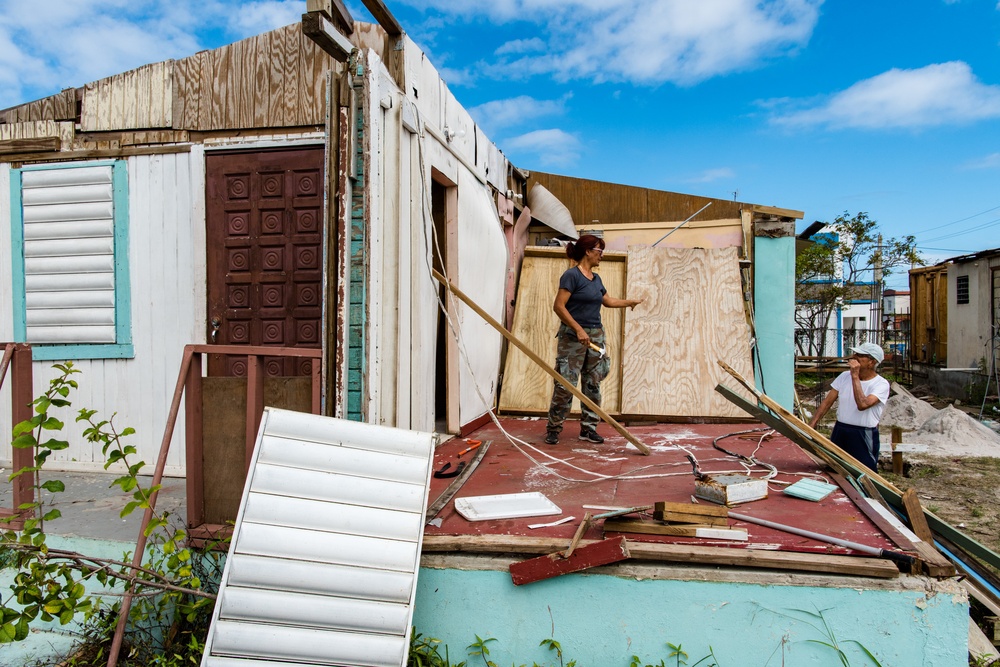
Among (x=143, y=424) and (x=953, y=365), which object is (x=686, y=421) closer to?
(x=143, y=424)

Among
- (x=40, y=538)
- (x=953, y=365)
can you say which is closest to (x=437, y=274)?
(x=40, y=538)

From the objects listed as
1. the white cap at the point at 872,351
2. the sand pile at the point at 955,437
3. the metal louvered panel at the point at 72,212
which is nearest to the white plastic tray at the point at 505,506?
the white cap at the point at 872,351

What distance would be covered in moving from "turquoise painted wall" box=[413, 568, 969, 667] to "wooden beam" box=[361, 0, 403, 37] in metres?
3.30

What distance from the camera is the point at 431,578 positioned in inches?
113

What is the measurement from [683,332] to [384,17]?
14.0 ft

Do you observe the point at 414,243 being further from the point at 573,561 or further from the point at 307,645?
the point at 307,645

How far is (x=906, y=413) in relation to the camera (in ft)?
38.3

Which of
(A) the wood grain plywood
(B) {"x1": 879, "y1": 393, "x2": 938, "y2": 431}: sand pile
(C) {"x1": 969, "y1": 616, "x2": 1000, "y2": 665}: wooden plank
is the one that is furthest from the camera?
(B) {"x1": 879, "y1": 393, "x2": 938, "y2": 431}: sand pile

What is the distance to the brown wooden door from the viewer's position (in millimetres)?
5008

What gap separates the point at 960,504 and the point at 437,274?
19.0 ft

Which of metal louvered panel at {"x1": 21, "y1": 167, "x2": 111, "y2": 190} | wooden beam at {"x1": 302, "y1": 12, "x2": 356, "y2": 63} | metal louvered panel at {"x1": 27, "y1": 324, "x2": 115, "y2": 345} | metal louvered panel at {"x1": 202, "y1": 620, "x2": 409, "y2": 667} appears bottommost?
metal louvered panel at {"x1": 202, "y1": 620, "x2": 409, "y2": 667}

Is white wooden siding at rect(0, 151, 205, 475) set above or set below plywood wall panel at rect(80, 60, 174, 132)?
below

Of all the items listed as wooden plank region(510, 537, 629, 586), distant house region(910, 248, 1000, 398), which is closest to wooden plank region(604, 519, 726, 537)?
wooden plank region(510, 537, 629, 586)

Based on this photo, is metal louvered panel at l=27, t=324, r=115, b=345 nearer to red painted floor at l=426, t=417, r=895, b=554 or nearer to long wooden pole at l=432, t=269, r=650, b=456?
long wooden pole at l=432, t=269, r=650, b=456
